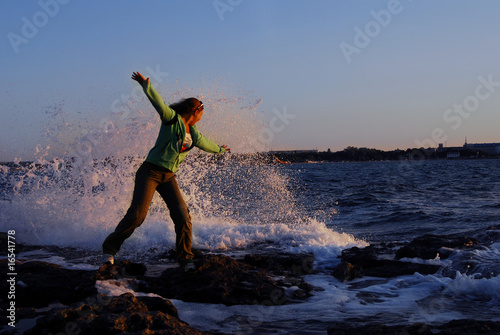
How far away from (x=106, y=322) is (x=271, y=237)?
5.66 meters

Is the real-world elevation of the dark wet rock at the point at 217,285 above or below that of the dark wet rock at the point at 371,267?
above

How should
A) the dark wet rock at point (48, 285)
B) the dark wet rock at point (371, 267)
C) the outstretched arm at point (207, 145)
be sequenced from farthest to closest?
the dark wet rock at point (371, 267) < the outstretched arm at point (207, 145) < the dark wet rock at point (48, 285)

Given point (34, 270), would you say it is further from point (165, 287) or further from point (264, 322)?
point (264, 322)

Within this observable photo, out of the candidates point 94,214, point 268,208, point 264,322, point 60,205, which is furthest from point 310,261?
point 268,208

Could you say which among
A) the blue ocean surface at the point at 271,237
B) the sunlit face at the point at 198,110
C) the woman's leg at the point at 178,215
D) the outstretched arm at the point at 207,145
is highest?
the sunlit face at the point at 198,110

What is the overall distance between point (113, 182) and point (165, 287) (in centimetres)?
465

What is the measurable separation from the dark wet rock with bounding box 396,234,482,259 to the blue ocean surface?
0.23 metres

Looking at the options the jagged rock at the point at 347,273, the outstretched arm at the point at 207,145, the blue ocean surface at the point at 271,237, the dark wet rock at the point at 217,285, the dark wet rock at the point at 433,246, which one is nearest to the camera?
the blue ocean surface at the point at 271,237

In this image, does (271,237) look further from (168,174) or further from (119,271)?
(168,174)

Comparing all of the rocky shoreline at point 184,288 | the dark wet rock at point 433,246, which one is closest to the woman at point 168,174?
the rocky shoreline at point 184,288

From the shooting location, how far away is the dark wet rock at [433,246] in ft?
21.0

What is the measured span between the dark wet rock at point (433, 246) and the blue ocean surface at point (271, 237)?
23 cm

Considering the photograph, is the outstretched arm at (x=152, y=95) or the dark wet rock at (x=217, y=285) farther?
the dark wet rock at (x=217, y=285)

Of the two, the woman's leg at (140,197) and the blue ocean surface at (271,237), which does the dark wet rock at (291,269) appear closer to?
the blue ocean surface at (271,237)
